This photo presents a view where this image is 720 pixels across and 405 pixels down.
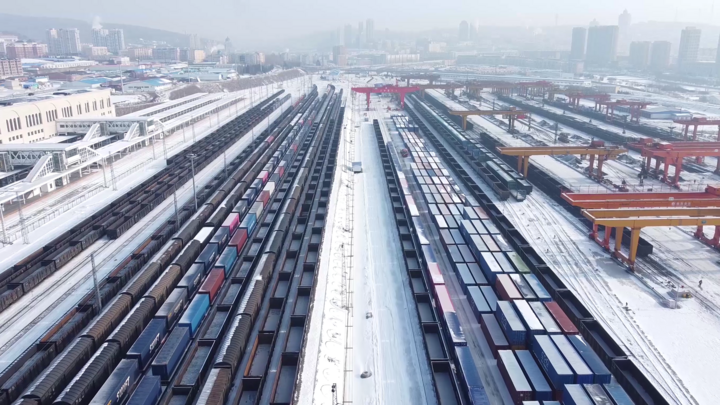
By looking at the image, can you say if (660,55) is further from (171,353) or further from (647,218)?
(171,353)

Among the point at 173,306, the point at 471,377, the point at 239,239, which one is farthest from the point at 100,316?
the point at 471,377

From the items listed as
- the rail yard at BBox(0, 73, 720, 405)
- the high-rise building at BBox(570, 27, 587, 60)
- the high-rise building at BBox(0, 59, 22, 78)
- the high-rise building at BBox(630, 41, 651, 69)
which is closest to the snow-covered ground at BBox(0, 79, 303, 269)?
→ the rail yard at BBox(0, 73, 720, 405)

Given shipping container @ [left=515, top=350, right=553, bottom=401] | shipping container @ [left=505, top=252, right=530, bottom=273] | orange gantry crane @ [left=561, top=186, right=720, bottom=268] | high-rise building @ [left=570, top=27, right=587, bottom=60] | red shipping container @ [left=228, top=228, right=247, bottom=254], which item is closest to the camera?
shipping container @ [left=515, top=350, right=553, bottom=401]

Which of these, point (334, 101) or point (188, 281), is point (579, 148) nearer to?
point (188, 281)

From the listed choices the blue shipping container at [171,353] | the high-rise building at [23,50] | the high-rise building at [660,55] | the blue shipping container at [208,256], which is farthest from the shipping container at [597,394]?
the high-rise building at [23,50]

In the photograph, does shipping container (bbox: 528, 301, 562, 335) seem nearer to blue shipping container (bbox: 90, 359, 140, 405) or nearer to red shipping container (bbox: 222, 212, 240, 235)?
blue shipping container (bbox: 90, 359, 140, 405)

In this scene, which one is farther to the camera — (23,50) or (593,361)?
(23,50)

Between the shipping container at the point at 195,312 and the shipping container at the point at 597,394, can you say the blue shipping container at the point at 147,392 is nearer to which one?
the shipping container at the point at 195,312
